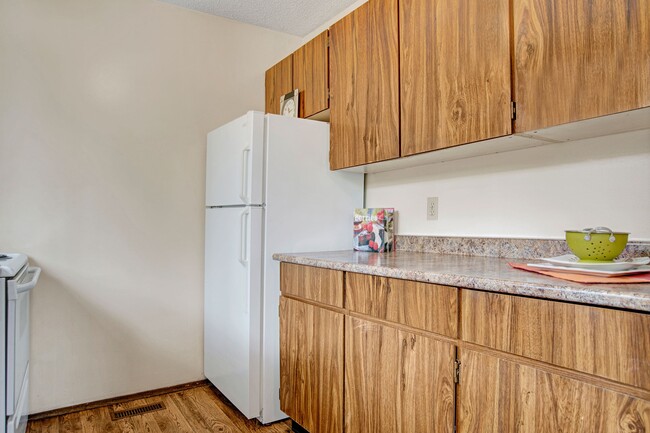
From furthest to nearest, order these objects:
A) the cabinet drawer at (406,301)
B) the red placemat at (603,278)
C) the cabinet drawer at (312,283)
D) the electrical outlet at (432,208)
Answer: the electrical outlet at (432,208), the cabinet drawer at (312,283), the cabinet drawer at (406,301), the red placemat at (603,278)

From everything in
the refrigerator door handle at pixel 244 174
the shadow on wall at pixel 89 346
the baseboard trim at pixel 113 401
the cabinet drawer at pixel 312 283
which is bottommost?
the baseboard trim at pixel 113 401

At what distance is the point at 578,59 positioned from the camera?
50.4 inches

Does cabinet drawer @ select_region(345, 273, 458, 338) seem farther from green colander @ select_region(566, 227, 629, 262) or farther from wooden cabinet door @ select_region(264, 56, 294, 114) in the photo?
wooden cabinet door @ select_region(264, 56, 294, 114)

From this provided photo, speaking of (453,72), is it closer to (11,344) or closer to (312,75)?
(312,75)

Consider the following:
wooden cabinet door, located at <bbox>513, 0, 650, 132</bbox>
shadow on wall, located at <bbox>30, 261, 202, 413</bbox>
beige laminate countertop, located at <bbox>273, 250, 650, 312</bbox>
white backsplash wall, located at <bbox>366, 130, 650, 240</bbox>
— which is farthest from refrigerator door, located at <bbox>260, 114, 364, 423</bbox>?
wooden cabinet door, located at <bbox>513, 0, 650, 132</bbox>

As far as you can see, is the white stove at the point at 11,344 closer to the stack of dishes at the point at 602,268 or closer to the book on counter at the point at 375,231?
the book on counter at the point at 375,231

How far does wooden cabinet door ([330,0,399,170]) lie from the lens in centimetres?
193

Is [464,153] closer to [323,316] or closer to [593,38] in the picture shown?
[593,38]

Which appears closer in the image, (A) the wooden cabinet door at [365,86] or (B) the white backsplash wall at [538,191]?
(B) the white backsplash wall at [538,191]

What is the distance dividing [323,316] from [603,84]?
51.1 inches

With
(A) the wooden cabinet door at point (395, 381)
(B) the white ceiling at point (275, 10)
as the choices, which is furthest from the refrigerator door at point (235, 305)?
(B) the white ceiling at point (275, 10)

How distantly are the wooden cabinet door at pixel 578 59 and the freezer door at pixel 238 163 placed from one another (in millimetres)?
1237

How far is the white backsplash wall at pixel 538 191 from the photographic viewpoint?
1.44 meters

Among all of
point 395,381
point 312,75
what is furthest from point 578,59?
point 312,75
